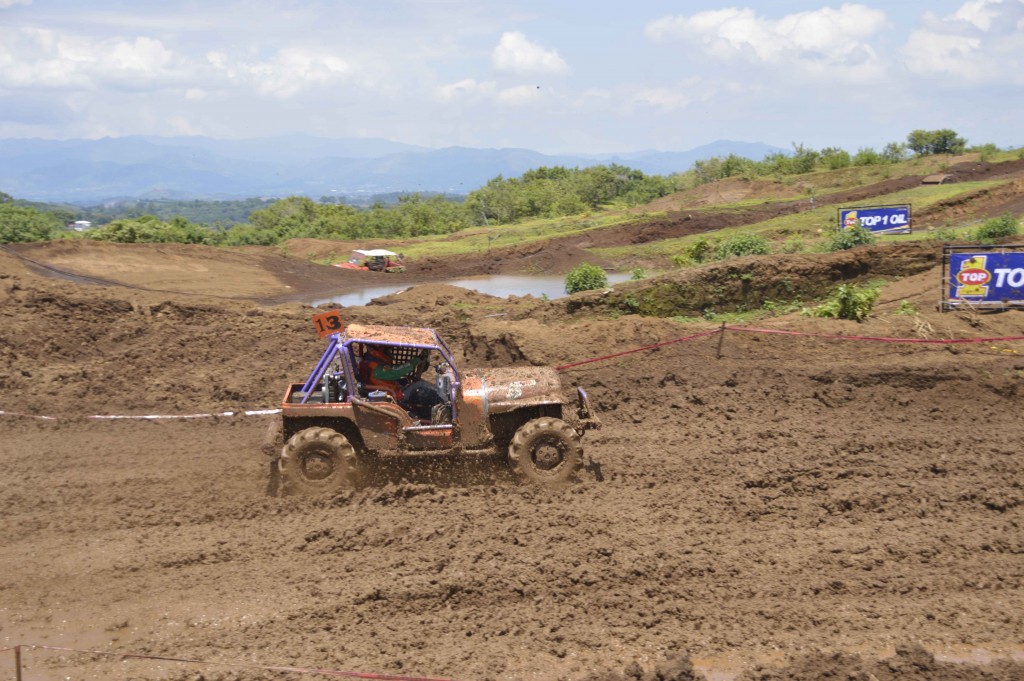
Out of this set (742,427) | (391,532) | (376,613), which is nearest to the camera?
(376,613)

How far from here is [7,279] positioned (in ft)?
62.9

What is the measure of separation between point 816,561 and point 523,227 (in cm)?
4392

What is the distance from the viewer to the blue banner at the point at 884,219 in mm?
24328

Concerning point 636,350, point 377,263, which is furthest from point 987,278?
point 377,263

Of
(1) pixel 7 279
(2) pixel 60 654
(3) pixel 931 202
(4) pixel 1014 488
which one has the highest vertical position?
(3) pixel 931 202

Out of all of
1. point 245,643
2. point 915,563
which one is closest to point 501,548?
point 245,643

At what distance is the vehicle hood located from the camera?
9551 mm

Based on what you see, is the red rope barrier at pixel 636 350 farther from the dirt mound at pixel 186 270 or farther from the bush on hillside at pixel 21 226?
the bush on hillside at pixel 21 226

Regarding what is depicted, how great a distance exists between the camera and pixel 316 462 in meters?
9.29

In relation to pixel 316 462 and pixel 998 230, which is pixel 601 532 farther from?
pixel 998 230

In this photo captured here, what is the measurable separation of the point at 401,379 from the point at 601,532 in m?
2.94

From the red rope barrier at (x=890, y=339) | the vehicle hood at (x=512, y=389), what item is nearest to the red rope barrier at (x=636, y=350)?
the red rope barrier at (x=890, y=339)

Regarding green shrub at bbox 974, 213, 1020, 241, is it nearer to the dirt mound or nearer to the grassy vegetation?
the grassy vegetation

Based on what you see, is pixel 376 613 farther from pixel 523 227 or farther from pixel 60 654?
pixel 523 227
